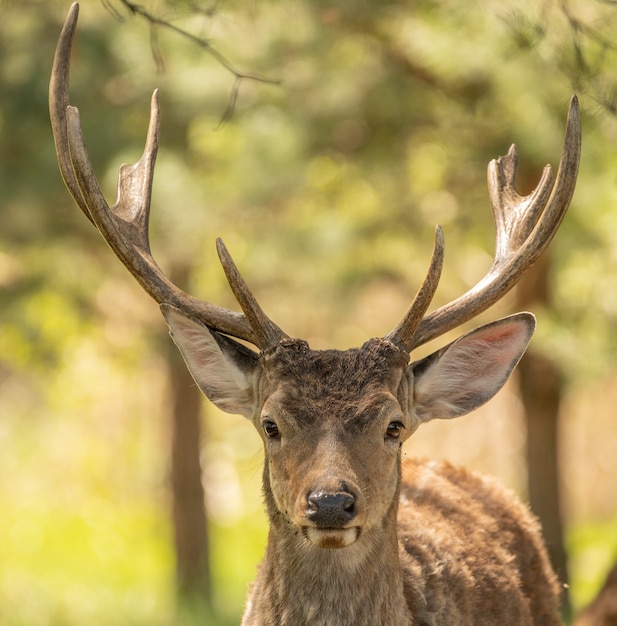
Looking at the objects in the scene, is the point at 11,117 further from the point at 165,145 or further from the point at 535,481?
the point at 535,481

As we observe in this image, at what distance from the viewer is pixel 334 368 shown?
4066 millimetres

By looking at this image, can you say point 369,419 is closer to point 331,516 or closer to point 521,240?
point 331,516

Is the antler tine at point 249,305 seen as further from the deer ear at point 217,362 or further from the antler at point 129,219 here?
the deer ear at point 217,362

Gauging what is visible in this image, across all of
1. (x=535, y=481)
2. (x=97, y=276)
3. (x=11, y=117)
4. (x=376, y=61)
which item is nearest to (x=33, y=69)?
(x=11, y=117)

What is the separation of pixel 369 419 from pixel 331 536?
0.44m

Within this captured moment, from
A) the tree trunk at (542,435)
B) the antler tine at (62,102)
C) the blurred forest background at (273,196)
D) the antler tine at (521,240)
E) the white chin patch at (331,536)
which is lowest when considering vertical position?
the white chin patch at (331,536)

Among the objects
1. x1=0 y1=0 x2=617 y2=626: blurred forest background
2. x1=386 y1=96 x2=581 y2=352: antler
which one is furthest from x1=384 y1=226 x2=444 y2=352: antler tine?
x1=0 y1=0 x2=617 y2=626: blurred forest background

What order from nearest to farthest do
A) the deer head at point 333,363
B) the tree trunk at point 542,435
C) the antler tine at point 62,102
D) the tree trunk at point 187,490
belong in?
1. the deer head at point 333,363
2. the antler tine at point 62,102
3. the tree trunk at point 542,435
4. the tree trunk at point 187,490

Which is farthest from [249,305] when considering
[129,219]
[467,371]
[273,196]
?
[273,196]

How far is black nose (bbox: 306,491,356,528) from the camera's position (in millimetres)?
3643

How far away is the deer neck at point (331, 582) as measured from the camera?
13.1 ft

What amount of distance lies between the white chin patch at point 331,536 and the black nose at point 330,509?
0.12 ft

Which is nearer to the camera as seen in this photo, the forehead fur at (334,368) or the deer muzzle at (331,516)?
the deer muzzle at (331,516)

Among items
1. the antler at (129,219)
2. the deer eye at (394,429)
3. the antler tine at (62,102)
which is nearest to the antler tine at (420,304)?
the deer eye at (394,429)
